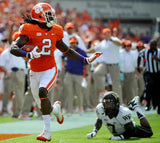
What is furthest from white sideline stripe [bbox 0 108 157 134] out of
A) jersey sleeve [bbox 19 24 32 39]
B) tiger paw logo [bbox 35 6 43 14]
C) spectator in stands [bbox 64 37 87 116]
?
tiger paw logo [bbox 35 6 43 14]

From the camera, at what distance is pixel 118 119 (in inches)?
281

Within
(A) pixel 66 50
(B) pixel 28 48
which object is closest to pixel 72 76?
(A) pixel 66 50

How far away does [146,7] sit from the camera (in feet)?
113

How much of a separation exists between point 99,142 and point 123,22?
27304 millimetres

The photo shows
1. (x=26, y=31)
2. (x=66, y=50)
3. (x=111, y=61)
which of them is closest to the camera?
(x=26, y=31)

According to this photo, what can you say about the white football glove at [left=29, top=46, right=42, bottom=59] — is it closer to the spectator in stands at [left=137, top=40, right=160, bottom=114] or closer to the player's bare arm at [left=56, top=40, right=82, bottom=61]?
the player's bare arm at [left=56, top=40, right=82, bottom=61]

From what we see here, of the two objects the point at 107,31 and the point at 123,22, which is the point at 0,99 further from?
the point at 123,22

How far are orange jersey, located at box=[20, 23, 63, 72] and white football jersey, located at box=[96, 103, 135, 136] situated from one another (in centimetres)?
107

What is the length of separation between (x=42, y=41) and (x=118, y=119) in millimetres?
1630

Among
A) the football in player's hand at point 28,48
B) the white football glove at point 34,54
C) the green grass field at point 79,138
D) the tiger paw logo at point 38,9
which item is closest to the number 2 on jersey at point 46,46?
the football in player's hand at point 28,48

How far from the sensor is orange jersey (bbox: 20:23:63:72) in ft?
24.0

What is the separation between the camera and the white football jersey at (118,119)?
709cm

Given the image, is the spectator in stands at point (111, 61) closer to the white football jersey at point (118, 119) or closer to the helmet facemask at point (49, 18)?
the helmet facemask at point (49, 18)

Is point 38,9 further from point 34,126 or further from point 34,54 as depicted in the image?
point 34,126
